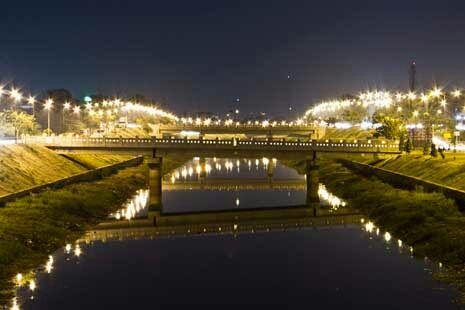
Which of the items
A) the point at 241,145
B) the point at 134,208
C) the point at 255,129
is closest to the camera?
the point at 134,208

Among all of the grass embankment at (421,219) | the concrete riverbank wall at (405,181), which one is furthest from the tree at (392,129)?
the grass embankment at (421,219)

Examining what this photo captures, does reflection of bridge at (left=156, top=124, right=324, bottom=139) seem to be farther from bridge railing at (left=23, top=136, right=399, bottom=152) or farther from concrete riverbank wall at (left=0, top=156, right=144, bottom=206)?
bridge railing at (left=23, top=136, right=399, bottom=152)

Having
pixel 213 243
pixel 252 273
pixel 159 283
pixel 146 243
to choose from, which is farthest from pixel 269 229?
pixel 159 283

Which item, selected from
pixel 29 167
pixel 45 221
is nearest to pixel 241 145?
pixel 29 167

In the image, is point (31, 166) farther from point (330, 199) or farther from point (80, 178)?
point (330, 199)

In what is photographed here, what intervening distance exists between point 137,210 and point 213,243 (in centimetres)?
1953

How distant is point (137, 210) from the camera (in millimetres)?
71375

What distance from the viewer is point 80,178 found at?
82750mm

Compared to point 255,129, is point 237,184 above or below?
below

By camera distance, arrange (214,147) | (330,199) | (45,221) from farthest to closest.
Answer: (214,147) < (330,199) < (45,221)

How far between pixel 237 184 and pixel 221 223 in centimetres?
3971

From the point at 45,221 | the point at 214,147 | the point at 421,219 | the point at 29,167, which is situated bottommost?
the point at 45,221

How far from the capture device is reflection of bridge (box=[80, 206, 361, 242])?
57997mm

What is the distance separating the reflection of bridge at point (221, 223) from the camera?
190 feet
